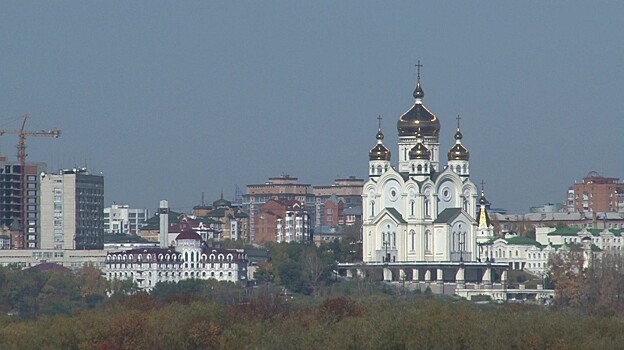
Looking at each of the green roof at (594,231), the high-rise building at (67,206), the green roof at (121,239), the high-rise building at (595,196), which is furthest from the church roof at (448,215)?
the high-rise building at (595,196)

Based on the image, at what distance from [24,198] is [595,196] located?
136 feet

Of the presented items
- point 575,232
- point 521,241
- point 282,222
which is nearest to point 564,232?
point 575,232

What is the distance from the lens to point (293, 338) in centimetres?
5931

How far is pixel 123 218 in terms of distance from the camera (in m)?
174

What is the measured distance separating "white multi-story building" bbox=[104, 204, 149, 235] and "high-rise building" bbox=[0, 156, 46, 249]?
38.9 metres

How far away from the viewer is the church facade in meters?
110

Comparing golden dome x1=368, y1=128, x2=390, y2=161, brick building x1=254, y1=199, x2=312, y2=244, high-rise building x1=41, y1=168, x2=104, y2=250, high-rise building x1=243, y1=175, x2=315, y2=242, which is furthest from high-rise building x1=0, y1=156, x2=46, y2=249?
high-rise building x1=243, y1=175, x2=315, y2=242

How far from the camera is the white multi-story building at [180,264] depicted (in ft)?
374

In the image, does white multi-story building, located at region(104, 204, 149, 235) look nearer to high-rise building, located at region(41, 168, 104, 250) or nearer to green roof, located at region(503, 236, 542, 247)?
high-rise building, located at region(41, 168, 104, 250)

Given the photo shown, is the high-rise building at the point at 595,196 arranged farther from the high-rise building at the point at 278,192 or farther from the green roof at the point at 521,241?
the green roof at the point at 521,241

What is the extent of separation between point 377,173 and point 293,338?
5433 cm

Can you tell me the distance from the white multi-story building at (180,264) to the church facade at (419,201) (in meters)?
6.29

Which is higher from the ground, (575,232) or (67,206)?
(67,206)

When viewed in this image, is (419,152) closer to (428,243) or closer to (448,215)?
(448,215)
